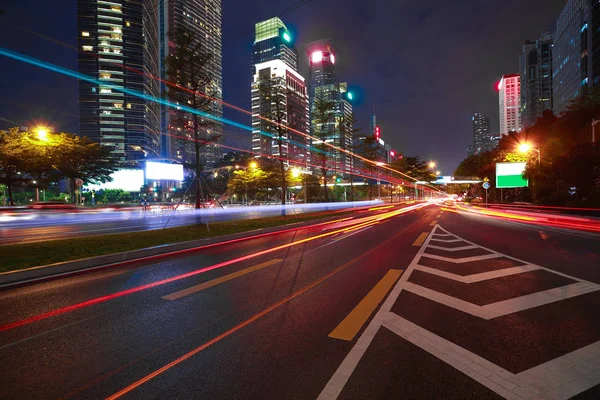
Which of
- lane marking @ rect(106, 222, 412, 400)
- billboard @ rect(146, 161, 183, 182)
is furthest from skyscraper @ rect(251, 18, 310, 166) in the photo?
lane marking @ rect(106, 222, 412, 400)

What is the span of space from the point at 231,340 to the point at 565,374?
3777mm

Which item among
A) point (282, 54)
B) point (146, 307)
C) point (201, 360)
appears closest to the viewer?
point (201, 360)

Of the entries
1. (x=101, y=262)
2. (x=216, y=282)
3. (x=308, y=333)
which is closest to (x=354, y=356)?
(x=308, y=333)

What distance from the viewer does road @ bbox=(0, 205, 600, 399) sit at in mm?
2998

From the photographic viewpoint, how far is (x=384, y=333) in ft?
13.5

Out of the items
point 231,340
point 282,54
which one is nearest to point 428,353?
point 231,340

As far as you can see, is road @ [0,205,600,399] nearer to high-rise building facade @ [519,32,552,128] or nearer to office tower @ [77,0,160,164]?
office tower @ [77,0,160,164]

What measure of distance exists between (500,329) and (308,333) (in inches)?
107

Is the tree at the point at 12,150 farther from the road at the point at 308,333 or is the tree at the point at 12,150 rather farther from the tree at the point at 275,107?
the road at the point at 308,333

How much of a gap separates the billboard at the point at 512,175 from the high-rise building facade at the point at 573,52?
6377cm

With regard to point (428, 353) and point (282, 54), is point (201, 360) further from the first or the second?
point (282, 54)

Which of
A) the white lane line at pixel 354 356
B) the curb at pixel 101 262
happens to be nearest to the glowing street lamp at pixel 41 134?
the curb at pixel 101 262

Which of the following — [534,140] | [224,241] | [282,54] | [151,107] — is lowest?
[224,241]

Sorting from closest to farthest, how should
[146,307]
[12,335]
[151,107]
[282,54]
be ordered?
[12,335]
[146,307]
[151,107]
[282,54]
